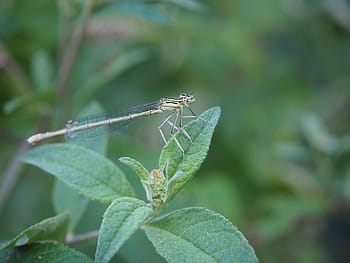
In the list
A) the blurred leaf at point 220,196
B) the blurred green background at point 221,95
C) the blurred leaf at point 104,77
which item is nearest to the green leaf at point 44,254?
the blurred green background at point 221,95

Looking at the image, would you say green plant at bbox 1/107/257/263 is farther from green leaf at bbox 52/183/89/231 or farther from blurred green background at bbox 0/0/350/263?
blurred green background at bbox 0/0/350/263

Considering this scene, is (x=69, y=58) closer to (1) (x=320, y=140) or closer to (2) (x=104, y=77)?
(2) (x=104, y=77)

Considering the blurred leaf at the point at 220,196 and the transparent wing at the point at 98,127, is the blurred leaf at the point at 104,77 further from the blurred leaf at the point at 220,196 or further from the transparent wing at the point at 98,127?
the blurred leaf at the point at 220,196

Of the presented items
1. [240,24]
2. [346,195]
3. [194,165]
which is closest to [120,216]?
[194,165]

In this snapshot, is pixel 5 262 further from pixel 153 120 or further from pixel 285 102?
pixel 285 102

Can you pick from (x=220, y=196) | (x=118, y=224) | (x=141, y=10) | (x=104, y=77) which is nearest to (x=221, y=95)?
(x=220, y=196)

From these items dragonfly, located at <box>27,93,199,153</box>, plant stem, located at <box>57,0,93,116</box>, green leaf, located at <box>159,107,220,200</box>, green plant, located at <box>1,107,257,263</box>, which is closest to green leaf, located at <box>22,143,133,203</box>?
green plant, located at <box>1,107,257,263</box>
